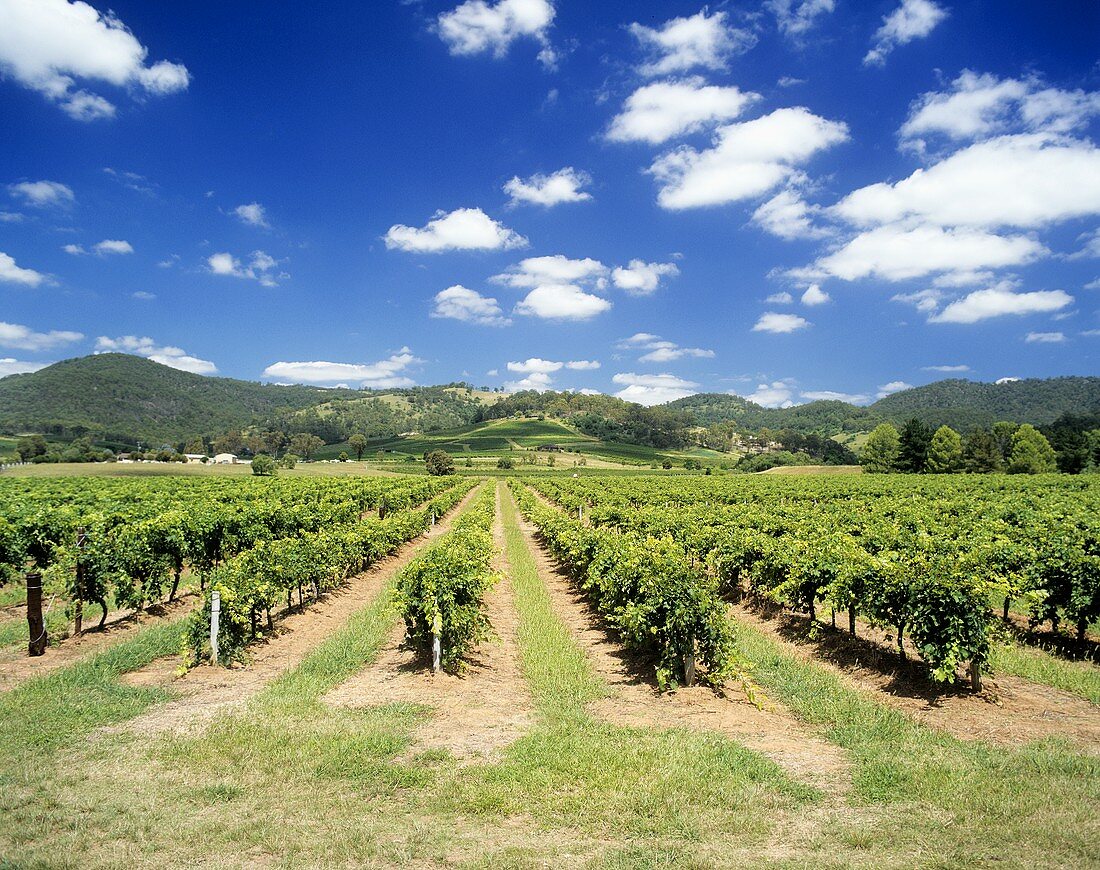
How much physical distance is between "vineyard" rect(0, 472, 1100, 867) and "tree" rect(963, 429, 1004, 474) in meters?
88.8

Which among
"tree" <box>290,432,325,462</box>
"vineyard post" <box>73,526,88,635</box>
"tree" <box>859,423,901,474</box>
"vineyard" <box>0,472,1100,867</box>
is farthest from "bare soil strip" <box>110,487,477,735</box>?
"tree" <box>290,432,325,462</box>

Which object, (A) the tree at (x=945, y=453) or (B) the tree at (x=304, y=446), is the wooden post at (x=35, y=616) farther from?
(B) the tree at (x=304, y=446)

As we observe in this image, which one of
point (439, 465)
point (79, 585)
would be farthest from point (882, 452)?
point (79, 585)

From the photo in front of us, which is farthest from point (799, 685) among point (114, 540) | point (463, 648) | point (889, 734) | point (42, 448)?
point (42, 448)

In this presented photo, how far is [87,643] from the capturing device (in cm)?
1339

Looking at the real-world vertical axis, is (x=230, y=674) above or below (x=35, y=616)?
below

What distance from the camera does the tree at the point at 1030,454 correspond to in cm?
8662

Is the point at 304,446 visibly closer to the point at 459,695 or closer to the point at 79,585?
the point at 79,585

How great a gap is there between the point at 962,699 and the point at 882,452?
372ft

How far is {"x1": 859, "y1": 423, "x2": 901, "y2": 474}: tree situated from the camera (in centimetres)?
10227

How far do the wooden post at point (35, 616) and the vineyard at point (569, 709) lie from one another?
51 centimetres

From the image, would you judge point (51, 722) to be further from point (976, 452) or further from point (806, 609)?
point (976, 452)

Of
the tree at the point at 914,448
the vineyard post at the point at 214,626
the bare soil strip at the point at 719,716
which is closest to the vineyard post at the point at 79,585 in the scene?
the vineyard post at the point at 214,626

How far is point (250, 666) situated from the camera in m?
12.1
